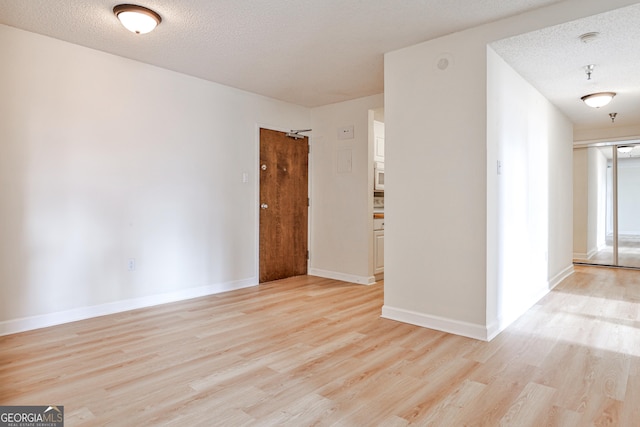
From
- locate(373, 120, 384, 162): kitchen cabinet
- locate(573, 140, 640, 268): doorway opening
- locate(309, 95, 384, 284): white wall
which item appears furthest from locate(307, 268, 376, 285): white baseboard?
locate(573, 140, 640, 268): doorway opening

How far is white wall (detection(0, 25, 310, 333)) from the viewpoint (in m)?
2.99

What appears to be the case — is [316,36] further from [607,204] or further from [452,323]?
[607,204]

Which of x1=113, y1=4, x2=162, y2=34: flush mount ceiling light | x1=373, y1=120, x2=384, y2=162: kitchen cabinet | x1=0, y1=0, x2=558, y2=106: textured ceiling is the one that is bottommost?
x1=373, y1=120, x2=384, y2=162: kitchen cabinet

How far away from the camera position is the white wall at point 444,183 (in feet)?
9.30

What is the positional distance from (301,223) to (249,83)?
2.06 m

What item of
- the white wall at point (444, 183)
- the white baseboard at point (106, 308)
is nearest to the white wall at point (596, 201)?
the white wall at point (444, 183)

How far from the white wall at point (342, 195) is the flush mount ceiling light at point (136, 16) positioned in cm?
283

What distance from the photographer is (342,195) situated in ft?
16.8

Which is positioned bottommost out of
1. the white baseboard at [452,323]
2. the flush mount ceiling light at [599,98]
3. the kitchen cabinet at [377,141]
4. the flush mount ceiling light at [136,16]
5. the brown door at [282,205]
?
the white baseboard at [452,323]

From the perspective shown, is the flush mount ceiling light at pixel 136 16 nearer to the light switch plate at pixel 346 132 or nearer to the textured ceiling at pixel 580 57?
the textured ceiling at pixel 580 57

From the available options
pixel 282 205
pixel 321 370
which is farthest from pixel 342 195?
pixel 321 370

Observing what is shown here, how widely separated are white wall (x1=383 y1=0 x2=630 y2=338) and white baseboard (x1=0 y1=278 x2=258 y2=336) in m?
2.07

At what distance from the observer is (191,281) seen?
4.12m

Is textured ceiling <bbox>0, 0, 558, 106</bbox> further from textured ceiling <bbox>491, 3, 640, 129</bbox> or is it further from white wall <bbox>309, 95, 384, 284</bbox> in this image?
white wall <bbox>309, 95, 384, 284</bbox>
